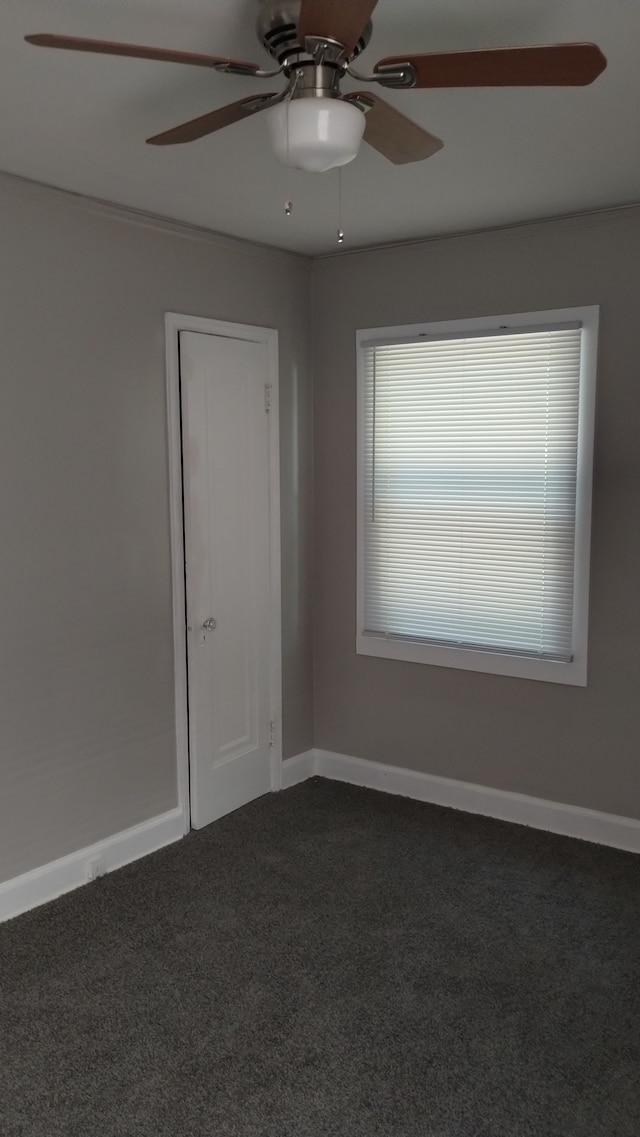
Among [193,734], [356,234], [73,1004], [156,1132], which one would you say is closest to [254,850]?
[193,734]

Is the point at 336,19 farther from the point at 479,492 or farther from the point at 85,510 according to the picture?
the point at 479,492

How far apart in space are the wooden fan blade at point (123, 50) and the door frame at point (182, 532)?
1.94 metres

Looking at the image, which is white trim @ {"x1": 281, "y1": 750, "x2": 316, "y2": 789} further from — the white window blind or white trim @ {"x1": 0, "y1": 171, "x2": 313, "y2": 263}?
white trim @ {"x1": 0, "y1": 171, "x2": 313, "y2": 263}

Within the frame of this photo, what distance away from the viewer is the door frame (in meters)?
3.63

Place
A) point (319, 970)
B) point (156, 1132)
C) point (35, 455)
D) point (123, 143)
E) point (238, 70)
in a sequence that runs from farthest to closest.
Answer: point (35, 455), point (319, 970), point (123, 143), point (156, 1132), point (238, 70)

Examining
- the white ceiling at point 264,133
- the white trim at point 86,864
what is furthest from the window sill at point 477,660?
the white ceiling at point 264,133

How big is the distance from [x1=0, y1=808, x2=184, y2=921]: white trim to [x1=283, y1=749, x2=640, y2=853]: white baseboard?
2.79 ft

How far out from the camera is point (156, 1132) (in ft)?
7.13

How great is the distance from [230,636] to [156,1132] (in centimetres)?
215

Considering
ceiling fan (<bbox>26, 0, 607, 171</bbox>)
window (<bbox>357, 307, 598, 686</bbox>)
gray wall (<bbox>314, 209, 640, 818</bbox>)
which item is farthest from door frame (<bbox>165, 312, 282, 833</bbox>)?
ceiling fan (<bbox>26, 0, 607, 171</bbox>)

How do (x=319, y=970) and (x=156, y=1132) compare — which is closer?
(x=156, y=1132)

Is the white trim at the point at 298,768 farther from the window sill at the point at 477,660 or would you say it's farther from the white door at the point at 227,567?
the window sill at the point at 477,660

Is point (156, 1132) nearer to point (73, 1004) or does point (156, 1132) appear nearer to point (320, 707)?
point (73, 1004)

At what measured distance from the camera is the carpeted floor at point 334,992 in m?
2.25
